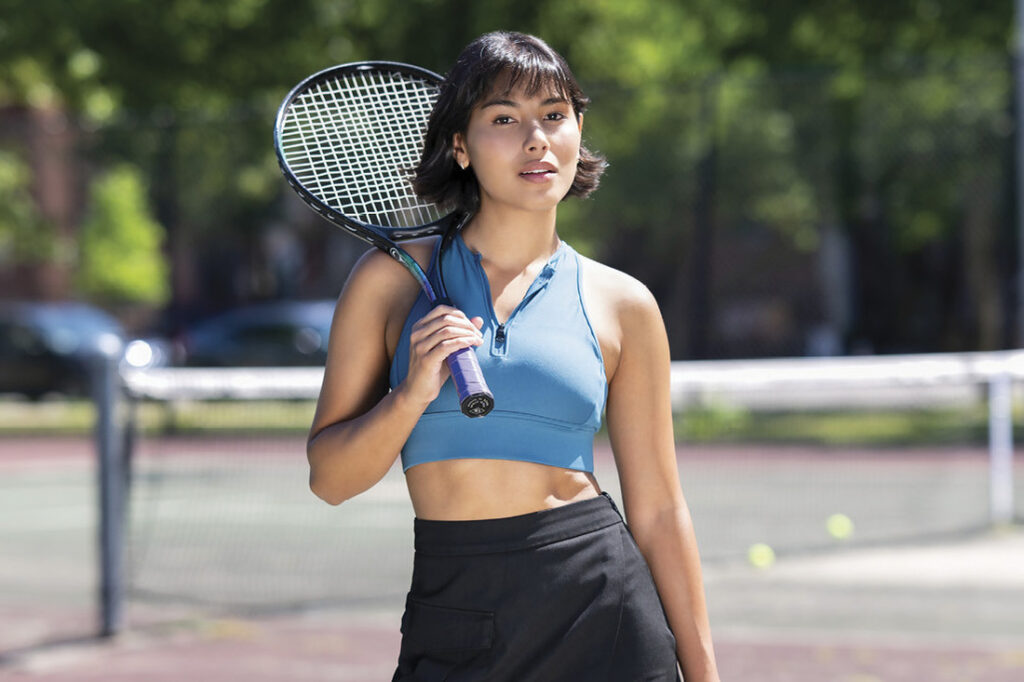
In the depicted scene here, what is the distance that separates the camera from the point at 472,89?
7.97ft

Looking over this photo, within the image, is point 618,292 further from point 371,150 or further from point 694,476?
point 694,476

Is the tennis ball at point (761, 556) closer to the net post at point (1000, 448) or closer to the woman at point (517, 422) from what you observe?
the net post at point (1000, 448)

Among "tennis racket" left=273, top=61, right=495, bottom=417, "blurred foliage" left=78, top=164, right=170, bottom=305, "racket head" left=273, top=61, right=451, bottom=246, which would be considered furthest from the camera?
"blurred foliage" left=78, top=164, right=170, bottom=305

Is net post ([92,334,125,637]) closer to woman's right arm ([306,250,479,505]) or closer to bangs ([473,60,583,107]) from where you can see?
woman's right arm ([306,250,479,505])

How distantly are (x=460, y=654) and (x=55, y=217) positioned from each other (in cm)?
1740

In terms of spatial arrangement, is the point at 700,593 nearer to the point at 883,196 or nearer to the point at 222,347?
the point at 883,196

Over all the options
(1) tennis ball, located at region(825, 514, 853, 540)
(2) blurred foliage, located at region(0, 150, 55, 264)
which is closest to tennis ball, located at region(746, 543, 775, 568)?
(1) tennis ball, located at region(825, 514, 853, 540)

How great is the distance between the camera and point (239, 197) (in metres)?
16.9

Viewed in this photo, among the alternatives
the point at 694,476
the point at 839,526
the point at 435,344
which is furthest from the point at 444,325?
the point at 694,476

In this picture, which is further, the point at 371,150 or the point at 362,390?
the point at 371,150

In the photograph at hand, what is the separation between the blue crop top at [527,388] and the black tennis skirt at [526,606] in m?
0.10

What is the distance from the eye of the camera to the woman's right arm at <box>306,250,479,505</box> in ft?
7.53

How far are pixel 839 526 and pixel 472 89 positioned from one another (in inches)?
284

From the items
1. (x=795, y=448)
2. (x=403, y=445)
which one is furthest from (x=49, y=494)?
(x=403, y=445)
